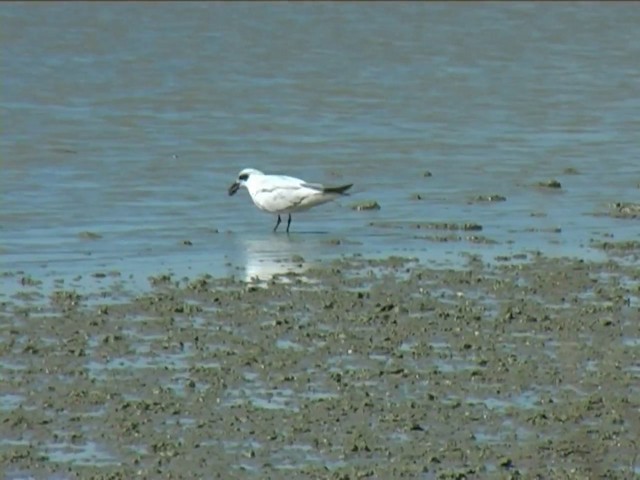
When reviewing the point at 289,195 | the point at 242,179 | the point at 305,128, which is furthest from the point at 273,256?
the point at 305,128

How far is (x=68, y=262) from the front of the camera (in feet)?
44.5

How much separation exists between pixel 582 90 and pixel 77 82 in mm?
6575

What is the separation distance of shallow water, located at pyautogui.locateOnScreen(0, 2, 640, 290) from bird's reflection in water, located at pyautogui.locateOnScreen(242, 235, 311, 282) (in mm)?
38

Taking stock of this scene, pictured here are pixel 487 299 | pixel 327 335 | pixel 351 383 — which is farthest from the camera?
pixel 487 299

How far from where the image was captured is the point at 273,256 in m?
14.0

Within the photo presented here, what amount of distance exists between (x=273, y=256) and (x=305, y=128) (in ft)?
25.0

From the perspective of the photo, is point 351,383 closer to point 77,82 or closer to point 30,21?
point 77,82

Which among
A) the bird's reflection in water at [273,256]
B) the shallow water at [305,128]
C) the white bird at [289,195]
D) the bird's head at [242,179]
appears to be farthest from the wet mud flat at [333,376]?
the bird's head at [242,179]

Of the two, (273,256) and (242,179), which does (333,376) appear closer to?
(273,256)

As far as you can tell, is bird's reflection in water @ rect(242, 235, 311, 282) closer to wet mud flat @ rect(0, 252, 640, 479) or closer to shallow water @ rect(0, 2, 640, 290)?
shallow water @ rect(0, 2, 640, 290)

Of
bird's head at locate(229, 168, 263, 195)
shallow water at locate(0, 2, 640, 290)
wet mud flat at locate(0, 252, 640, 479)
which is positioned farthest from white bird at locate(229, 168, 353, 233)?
wet mud flat at locate(0, 252, 640, 479)

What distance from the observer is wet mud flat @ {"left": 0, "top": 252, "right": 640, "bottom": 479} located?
8680 mm

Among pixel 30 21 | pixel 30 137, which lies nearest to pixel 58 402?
pixel 30 137

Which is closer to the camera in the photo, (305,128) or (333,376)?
(333,376)
